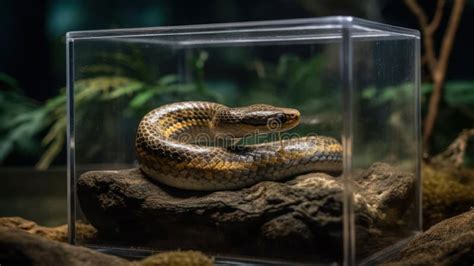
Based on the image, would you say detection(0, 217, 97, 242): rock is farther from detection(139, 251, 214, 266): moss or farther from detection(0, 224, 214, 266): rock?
detection(139, 251, 214, 266): moss

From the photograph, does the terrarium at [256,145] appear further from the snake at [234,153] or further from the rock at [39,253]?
the rock at [39,253]

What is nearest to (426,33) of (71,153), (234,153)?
(234,153)

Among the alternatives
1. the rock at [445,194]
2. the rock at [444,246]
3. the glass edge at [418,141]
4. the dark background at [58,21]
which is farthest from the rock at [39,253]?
the dark background at [58,21]

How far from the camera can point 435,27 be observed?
6008mm

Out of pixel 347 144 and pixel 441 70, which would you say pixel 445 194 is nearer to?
pixel 441 70

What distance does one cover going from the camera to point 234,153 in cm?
355

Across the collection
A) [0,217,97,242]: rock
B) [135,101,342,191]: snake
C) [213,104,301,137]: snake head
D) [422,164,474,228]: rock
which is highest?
[213,104,301,137]: snake head

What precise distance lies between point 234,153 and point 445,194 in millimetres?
2270

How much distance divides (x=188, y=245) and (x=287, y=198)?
640 mm

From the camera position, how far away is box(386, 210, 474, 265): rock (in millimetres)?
3221

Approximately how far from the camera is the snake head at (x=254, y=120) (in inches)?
136

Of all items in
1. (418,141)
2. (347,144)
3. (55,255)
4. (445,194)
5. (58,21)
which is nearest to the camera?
(347,144)

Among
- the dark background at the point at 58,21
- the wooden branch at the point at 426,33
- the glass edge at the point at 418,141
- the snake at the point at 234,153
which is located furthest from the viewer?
the dark background at the point at 58,21

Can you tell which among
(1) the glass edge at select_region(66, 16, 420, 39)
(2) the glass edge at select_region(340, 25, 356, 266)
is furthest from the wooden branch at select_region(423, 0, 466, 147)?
(2) the glass edge at select_region(340, 25, 356, 266)
